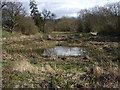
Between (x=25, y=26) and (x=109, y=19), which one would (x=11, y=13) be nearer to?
(x=25, y=26)

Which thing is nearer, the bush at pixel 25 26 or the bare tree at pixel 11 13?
the bare tree at pixel 11 13

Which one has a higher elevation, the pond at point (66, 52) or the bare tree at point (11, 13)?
the bare tree at point (11, 13)

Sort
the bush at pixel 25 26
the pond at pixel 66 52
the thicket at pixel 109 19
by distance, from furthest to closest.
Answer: the bush at pixel 25 26, the thicket at pixel 109 19, the pond at pixel 66 52

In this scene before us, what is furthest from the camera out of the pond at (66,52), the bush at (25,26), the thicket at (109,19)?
the bush at (25,26)

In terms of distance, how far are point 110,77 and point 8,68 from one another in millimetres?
4172

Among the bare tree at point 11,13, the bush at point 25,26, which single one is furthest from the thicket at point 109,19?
the bare tree at point 11,13

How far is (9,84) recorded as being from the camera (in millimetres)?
5289

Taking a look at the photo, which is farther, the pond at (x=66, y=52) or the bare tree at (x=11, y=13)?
the bare tree at (x=11, y=13)

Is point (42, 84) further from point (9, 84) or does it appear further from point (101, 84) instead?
point (101, 84)

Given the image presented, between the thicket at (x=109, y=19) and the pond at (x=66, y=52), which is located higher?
the thicket at (x=109, y=19)

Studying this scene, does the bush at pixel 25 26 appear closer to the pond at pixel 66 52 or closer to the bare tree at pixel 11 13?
the bare tree at pixel 11 13

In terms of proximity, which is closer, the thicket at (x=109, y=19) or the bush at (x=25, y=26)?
the thicket at (x=109, y=19)

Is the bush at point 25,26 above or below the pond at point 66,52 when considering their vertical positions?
above

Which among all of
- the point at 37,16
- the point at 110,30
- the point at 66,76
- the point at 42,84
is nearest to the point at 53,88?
the point at 42,84
